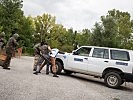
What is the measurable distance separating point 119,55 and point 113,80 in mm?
1320

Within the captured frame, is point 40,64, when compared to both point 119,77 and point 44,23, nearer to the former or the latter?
point 119,77

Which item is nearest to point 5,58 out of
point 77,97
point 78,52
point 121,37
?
point 78,52

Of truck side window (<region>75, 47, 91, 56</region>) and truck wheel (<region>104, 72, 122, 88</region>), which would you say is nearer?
truck wheel (<region>104, 72, 122, 88</region>)

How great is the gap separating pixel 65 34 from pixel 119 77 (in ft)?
223

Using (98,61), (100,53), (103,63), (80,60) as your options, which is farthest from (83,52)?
(103,63)

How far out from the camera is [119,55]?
1571 centimetres

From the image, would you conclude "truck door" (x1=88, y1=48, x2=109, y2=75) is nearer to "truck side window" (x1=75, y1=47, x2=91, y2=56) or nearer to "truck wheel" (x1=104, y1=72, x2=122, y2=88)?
"truck side window" (x1=75, y1=47, x2=91, y2=56)

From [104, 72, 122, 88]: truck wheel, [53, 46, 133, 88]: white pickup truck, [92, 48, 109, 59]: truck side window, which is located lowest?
[104, 72, 122, 88]: truck wheel

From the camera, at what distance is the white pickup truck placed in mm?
15052

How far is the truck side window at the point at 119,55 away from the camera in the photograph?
1536 centimetres

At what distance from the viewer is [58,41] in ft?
263

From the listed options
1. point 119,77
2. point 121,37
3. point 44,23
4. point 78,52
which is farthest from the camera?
point 44,23

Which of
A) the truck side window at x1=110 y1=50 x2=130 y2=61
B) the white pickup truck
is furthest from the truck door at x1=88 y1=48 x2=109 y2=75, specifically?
the truck side window at x1=110 y1=50 x2=130 y2=61

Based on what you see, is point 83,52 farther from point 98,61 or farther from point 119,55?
point 119,55
